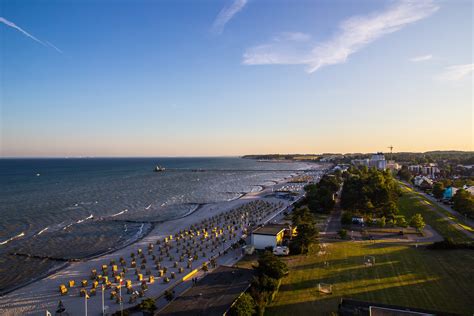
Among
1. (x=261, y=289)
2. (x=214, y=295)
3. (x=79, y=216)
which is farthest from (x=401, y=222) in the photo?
(x=79, y=216)

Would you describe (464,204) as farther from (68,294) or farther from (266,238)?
(68,294)

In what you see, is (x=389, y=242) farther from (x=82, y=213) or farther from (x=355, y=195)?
(x=82, y=213)

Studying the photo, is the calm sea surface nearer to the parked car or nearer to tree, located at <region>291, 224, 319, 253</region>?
the parked car

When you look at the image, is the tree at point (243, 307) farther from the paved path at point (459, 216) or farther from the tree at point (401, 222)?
the paved path at point (459, 216)

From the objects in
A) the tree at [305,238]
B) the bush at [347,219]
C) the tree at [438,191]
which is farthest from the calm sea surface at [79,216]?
the tree at [438,191]

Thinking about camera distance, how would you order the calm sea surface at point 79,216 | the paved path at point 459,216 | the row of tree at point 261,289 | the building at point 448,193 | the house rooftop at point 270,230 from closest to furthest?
the row of tree at point 261,289, the house rooftop at point 270,230, the calm sea surface at point 79,216, the paved path at point 459,216, the building at point 448,193

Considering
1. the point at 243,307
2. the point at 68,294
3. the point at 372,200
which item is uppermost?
the point at 372,200
